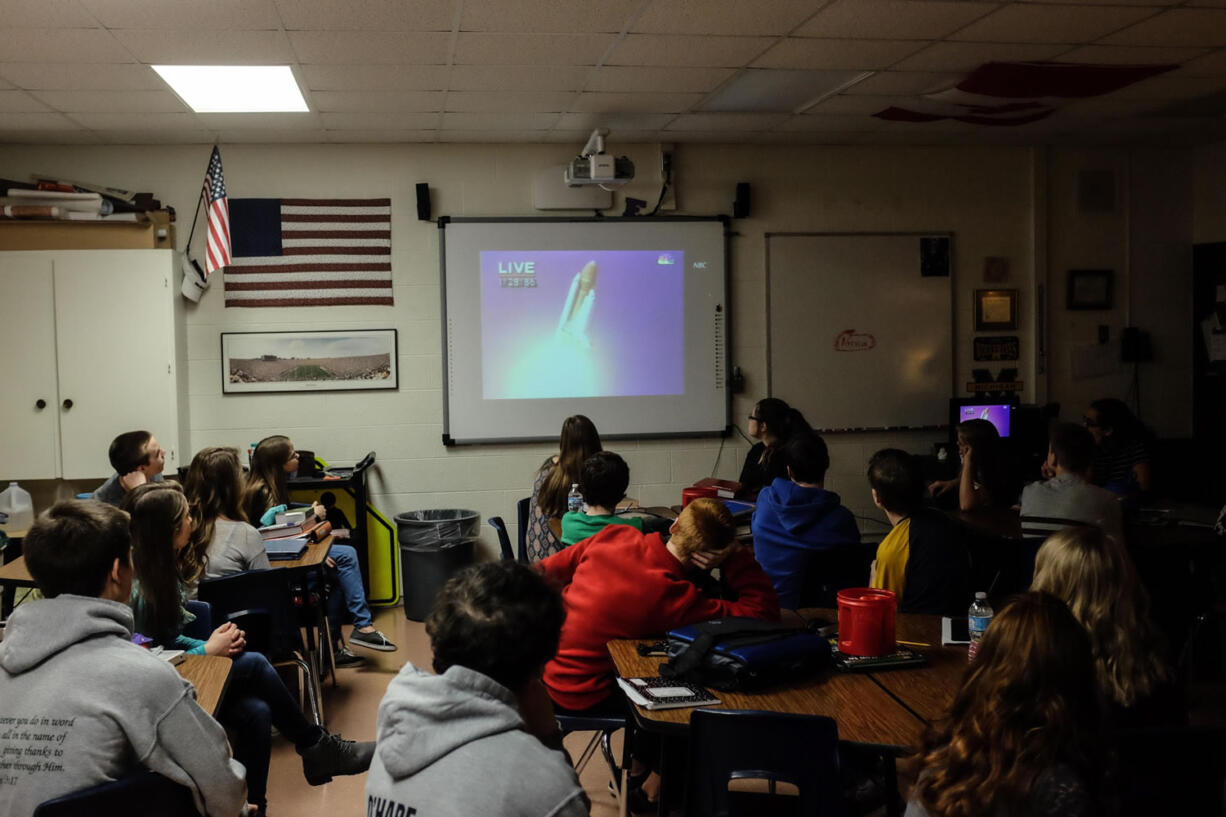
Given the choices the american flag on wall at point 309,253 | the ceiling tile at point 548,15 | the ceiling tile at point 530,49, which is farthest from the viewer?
the american flag on wall at point 309,253

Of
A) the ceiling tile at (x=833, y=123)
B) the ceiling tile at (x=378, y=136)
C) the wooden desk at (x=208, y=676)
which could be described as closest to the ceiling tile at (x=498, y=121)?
the ceiling tile at (x=378, y=136)

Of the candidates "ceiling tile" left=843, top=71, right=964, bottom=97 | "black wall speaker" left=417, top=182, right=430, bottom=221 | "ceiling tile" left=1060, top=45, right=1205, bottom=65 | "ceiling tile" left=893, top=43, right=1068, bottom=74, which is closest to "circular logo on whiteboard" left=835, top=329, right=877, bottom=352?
"ceiling tile" left=843, top=71, right=964, bottom=97

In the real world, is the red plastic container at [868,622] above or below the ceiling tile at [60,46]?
below

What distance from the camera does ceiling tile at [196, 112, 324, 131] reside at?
553 cm

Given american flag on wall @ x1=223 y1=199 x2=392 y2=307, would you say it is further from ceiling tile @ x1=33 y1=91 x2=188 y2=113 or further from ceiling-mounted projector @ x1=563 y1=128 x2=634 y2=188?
ceiling-mounted projector @ x1=563 y1=128 x2=634 y2=188

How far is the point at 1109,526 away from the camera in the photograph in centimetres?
427

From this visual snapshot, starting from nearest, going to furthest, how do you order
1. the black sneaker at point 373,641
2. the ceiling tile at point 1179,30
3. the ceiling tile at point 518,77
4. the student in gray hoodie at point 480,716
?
the student in gray hoodie at point 480,716, the ceiling tile at point 1179,30, the ceiling tile at point 518,77, the black sneaker at point 373,641

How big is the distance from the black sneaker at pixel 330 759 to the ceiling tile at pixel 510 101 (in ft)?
10.7

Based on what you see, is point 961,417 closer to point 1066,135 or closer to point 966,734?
point 1066,135

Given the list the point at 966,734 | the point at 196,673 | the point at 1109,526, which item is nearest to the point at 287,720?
the point at 196,673

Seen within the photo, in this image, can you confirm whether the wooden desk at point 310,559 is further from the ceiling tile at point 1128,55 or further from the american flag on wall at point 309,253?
the ceiling tile at point 1128,55

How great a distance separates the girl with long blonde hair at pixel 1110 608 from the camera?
2.20 meters

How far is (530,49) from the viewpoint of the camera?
4.51m

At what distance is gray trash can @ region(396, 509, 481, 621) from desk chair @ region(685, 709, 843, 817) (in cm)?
405
